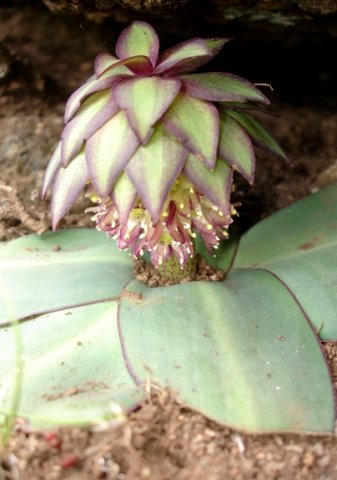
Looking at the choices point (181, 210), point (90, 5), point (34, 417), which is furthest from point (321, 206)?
point (34, 417)

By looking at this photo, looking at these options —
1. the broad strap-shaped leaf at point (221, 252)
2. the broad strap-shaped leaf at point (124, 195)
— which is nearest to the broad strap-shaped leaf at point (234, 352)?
the broad strap-shaped leaf at point (221, 252)

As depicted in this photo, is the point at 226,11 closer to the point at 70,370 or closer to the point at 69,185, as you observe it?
the point at 69,185

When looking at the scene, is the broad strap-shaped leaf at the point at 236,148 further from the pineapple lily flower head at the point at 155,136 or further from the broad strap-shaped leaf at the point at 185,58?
the broad strap-shaped leaf at the point at 185,58

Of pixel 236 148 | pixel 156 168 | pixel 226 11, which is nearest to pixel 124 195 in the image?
pixel 156 168

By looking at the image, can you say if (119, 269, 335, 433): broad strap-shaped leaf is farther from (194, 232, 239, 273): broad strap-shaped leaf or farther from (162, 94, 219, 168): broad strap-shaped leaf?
(162, 94, 219, 168): broad strap-shaped leaf

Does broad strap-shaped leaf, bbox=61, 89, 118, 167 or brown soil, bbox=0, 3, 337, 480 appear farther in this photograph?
Answer: broad strap-shaped leaf, bbox=61, 89, 118, 167

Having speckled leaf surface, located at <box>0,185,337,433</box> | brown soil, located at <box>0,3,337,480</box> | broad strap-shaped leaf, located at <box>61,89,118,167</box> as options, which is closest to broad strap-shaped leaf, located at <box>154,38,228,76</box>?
broad strap-shaped leaf, located at <box>61,89,118,167</box>
